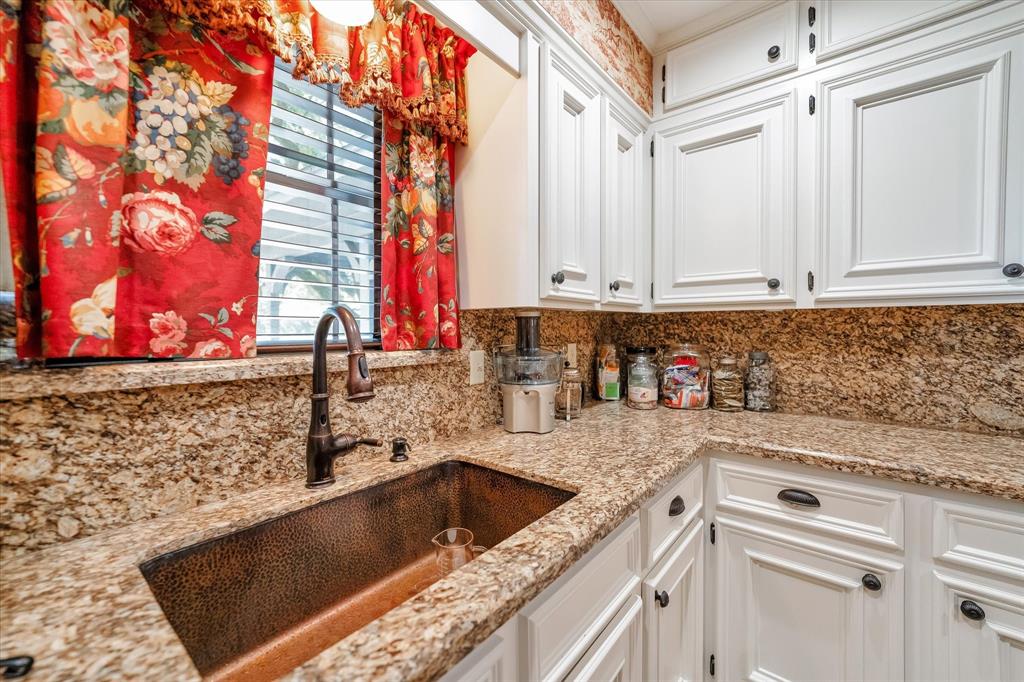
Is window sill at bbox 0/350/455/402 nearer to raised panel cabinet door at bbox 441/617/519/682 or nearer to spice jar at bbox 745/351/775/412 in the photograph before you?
raised panel cabinet door at bbox 441/617/519/682

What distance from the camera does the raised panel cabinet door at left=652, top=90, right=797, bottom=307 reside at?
145 centimetres

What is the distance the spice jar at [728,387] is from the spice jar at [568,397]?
62 centimetres

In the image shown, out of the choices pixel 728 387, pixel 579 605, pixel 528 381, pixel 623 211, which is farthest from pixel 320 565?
pixel 728 387

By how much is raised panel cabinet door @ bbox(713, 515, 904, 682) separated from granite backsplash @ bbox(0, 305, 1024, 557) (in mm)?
638

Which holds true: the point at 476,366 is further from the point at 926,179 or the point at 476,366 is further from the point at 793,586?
the point at 926,179

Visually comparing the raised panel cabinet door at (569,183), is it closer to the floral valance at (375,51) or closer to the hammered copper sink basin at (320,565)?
the floral valance at (375,51)

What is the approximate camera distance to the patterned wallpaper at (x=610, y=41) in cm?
130

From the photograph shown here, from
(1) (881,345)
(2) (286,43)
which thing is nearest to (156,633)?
(2) (286,43)

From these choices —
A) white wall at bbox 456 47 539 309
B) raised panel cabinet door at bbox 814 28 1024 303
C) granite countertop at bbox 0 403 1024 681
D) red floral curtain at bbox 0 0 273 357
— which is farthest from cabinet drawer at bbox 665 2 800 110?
red floral curtain at bbox 0 0 273 357

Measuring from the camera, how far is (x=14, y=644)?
457 millimetres

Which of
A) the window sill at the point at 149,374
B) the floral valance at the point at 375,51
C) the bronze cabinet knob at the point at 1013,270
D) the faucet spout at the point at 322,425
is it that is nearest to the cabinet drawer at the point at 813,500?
the bronze cabinet knob at the point at 1013,270

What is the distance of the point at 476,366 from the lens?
1.34m

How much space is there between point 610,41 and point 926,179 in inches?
42.2

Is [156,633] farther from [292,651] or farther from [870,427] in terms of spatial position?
[870,427]
